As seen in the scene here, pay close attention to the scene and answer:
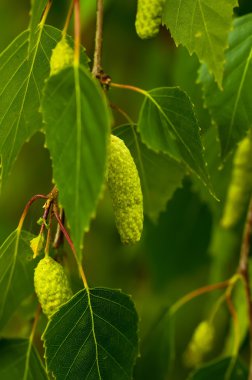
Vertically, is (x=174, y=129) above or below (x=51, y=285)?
above

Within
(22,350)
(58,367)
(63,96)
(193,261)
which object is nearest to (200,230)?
(193,261)

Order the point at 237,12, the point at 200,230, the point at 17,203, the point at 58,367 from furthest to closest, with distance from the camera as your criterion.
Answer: the point at 17,203
the point at 200,230
the point at 237,12
the point at 58,367

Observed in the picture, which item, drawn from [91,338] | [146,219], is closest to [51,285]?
[91,338]

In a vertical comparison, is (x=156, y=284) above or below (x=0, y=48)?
below

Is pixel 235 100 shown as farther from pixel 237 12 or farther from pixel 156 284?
pixel 156 284

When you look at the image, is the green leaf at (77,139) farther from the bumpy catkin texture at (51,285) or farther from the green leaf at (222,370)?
the green leaf at (222,370)

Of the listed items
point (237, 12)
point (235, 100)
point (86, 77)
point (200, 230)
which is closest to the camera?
point (86, 77)

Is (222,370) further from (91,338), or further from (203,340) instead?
(91,338)
